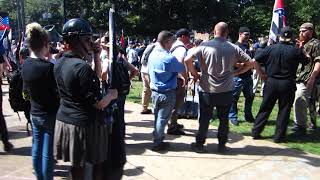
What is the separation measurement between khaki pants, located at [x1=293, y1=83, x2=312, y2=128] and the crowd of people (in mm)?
16

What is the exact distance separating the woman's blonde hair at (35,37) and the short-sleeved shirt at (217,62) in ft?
8.09

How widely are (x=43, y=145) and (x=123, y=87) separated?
188 cm

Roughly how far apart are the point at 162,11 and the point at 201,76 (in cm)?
3252

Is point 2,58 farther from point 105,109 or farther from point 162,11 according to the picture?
point 162,11

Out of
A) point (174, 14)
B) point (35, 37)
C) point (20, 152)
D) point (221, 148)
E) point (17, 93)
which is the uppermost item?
point (174, 14)

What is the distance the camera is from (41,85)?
14.9ft

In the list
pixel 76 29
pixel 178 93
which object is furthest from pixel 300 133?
pixel 76 29

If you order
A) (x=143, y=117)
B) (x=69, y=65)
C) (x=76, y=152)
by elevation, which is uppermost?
(x=69, y=65)

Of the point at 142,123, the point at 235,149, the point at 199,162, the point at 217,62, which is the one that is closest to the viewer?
the point at 199,162

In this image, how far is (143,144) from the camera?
7.16 metres

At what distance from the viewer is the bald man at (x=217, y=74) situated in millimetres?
6391

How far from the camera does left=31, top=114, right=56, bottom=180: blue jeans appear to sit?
4547 mm

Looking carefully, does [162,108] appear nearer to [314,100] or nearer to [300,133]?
[300,133]

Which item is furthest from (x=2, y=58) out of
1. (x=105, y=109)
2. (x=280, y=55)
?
(x=280, y=55)
